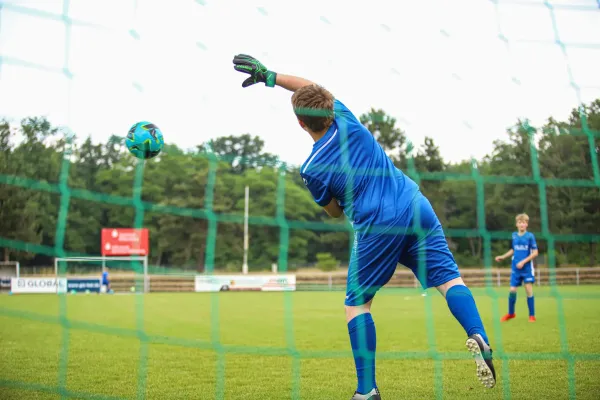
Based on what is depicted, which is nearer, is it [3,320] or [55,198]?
[3,320]

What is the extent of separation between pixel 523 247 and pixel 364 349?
7.94 m

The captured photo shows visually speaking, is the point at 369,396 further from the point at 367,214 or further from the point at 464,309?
the point at 367,214

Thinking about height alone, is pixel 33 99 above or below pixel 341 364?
above

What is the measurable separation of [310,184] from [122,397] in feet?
7.46

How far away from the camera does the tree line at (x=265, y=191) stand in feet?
24.1

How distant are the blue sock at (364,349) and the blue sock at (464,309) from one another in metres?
0.53

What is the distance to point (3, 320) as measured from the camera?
38.4 ft

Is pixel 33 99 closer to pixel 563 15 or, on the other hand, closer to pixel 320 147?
pixel 320 147

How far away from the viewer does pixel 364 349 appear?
12.6 ft

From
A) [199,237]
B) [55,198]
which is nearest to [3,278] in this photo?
[55,198]

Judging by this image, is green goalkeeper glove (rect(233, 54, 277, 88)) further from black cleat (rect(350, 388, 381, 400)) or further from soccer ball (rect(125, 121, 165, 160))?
black cleat (rect(350, 388, 381, 400))

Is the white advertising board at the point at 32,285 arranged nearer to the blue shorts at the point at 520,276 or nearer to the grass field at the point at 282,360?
the grass field at the point at 282,360

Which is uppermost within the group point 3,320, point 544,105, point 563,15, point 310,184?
point 563,15

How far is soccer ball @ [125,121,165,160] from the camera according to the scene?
5383mm
